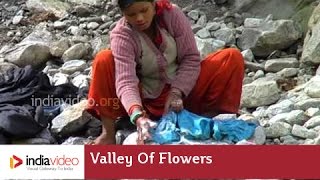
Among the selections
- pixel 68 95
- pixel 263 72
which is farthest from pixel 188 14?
pixel 68 95

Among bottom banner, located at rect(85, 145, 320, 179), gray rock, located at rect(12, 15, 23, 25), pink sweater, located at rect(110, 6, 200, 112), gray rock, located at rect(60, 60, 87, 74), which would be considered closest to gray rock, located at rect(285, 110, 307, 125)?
pink sweater, located at rect(110, 6, 200, 112)

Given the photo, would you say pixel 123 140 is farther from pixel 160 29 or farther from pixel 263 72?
pixel 263 72

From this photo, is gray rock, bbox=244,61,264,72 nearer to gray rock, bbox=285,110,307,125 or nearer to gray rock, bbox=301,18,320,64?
gray rock, bbox=301,18,320,64

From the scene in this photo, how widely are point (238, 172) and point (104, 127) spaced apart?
0.97 meters

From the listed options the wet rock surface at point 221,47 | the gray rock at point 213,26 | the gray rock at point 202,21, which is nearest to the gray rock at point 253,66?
the wet rock surface at point 221,47

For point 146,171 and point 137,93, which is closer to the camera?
point 146,171

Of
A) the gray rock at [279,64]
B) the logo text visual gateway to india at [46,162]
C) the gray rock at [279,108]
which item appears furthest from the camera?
the gray rock at [279,64]

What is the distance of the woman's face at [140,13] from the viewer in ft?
11.9

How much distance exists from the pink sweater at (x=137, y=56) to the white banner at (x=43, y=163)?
16.7 inches

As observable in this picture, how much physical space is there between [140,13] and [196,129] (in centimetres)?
64

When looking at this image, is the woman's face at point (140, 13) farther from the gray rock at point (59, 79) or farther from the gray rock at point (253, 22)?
the gray rock at point (253, 22)

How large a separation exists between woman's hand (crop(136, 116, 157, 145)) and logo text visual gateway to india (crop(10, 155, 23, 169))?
57cm

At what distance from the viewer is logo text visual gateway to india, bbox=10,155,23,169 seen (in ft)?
11.1

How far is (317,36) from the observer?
16.3 ft
